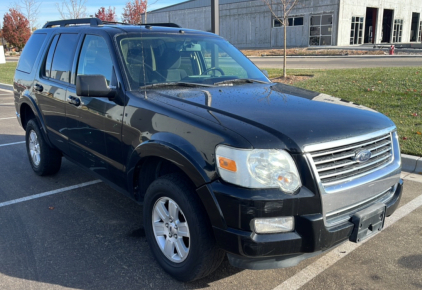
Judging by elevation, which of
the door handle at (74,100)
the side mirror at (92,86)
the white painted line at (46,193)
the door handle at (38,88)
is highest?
the side mirror at (92,86)

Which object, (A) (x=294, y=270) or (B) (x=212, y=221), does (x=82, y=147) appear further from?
(A) (x=294, y=270)

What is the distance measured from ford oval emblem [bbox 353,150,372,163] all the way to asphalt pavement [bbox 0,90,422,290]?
1.00m

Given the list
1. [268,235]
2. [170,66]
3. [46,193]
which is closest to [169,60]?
[170,66]

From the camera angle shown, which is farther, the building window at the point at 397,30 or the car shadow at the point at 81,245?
the building window at the point at 397,30

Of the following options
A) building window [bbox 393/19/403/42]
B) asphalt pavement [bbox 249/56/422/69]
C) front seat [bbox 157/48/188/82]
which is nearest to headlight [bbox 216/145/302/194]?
front seat [bbox 157/48/188/82]

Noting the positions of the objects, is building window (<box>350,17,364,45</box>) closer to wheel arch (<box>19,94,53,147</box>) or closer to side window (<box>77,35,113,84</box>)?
wheel arch (<box>19,94,53,147</box>)

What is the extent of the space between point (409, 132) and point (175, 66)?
4.59 m

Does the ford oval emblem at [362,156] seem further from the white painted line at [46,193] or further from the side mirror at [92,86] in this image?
the white painted line at [46,193]

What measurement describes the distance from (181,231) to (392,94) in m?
8.00

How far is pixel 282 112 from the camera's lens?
3025 millimetres

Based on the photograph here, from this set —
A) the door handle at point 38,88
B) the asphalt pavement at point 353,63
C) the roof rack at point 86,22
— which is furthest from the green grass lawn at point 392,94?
the asphalt pavement at point 353,63

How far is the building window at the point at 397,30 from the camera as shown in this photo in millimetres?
48906

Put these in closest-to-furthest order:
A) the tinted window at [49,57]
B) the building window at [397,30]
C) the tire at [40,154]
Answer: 1. the tinted window at [49,57]
2. the tire at [40,154]
3. the building window at [397,30]

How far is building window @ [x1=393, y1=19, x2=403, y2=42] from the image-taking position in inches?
1925
